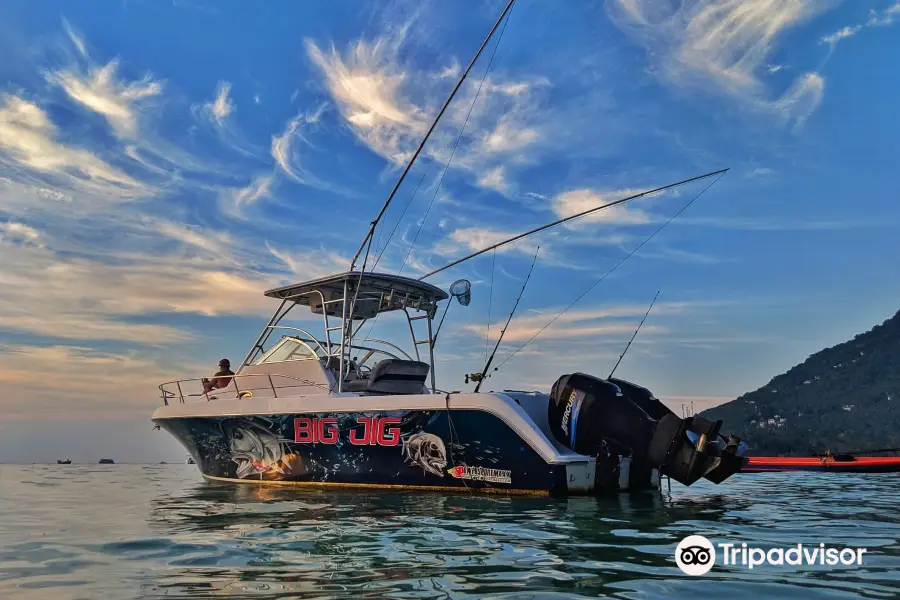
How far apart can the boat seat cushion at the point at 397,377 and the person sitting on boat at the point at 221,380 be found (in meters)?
4.00

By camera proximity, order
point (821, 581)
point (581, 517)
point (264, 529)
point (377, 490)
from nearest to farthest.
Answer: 1. point (821, 581)
2. point (264, 529)
3. point (581, 517)
4. point (377, 490)

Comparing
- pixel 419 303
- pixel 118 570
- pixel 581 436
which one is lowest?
pixel 118 570

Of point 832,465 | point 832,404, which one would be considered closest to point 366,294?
point 832,465

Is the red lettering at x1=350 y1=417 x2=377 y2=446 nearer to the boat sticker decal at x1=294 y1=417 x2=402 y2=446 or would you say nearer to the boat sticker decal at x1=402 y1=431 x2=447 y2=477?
the boat sticker decal at x1=294 y1=417 x2=402 y2=446

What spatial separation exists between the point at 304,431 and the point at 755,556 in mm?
7994

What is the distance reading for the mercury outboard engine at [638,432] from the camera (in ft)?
28.0

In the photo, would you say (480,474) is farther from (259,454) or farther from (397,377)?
(259,454)

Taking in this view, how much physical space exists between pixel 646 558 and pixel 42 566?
4.45 m

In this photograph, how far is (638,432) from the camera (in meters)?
9.06

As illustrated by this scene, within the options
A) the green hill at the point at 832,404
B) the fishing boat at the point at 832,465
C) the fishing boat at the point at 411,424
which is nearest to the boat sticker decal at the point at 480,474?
the fishing boat at the point at 411,424

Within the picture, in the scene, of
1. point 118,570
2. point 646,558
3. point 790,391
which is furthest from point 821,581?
point 790,391

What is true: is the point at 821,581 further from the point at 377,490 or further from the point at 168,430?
the point at 168,430

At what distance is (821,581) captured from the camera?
3945mm

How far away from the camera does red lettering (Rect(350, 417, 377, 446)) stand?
10.3 metres
